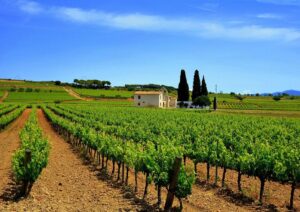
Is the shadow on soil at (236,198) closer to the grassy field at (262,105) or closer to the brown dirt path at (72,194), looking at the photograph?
the brown dirt path at (72,194)

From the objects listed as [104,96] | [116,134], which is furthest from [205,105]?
[116,134]

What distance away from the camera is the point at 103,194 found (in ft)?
49.3

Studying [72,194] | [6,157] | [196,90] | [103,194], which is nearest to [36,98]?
[196,90]

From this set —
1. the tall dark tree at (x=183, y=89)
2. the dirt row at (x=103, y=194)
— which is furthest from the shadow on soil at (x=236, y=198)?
the tall dark tree at (x=183, y=89)

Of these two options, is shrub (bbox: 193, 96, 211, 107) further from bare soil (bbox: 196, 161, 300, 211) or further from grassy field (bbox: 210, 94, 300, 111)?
bare soil (bbox: 196, 161, 300, 211)

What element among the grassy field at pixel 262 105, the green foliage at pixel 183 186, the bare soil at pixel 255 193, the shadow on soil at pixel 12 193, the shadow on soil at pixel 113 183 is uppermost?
the grassy field at pixel 262 105

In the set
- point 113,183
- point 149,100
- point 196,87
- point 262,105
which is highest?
point 196,87

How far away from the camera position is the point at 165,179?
1295cm

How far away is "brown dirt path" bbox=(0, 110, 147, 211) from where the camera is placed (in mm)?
12906

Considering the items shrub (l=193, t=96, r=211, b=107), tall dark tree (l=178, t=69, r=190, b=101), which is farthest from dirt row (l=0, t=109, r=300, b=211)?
tall dark tree (l=178, t=69, r=190, b=101)

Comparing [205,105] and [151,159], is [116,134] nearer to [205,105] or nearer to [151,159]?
[151,159]

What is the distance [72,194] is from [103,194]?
1.20 m

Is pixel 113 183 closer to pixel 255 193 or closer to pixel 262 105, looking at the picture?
pixel 255 193

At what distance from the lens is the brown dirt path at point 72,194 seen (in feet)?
42.3
